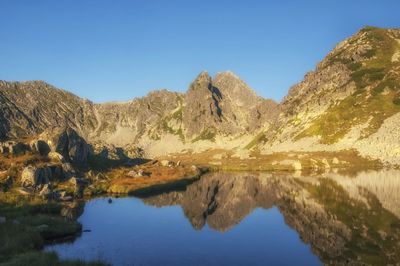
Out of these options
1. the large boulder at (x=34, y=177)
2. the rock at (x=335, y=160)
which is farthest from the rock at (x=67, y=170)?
the rock at (x=335, y=160)

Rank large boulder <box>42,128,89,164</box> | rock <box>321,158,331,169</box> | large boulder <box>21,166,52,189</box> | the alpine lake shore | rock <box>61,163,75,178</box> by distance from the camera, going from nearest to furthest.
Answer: the alpine lake shore < large boulder <box>21,166,52,189</box> < rock <box>61,163,75,178</box> < large boulder <box>42,128,89,164</box> < rock <box>321,158,331,169</box>

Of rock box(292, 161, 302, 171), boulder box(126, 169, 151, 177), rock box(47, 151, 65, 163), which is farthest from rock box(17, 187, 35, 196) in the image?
rock box(292, 161, 302, 171)

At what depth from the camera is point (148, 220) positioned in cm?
6962

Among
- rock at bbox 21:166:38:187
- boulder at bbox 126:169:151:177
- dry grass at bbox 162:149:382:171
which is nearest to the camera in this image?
rock at bbox 21:166:38:187

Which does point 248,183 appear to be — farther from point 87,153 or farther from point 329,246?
point 329,246

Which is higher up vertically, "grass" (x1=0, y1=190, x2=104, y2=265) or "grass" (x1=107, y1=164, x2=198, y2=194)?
"grass" (x1=107, y1=164, x2=198, y2=194)

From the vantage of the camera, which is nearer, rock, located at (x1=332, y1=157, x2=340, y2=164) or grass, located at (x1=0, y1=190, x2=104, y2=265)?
grass, located at (x1=0, y1=190, x2=104, y2=265)

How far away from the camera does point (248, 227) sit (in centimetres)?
6488

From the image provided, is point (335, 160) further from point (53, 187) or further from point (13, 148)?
point (13, 148)

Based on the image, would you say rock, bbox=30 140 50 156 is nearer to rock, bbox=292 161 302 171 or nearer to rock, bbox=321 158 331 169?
rock, bbox=292 161 302 171

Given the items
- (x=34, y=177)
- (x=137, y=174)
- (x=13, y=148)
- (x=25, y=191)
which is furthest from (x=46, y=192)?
(x=137, y=174)

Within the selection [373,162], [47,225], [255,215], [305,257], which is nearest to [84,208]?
[47,225]

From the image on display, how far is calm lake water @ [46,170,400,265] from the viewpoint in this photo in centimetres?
4578

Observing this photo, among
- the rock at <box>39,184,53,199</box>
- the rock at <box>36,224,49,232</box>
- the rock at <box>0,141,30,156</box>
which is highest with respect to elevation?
the rock at <box>0,141,30,156</box>
